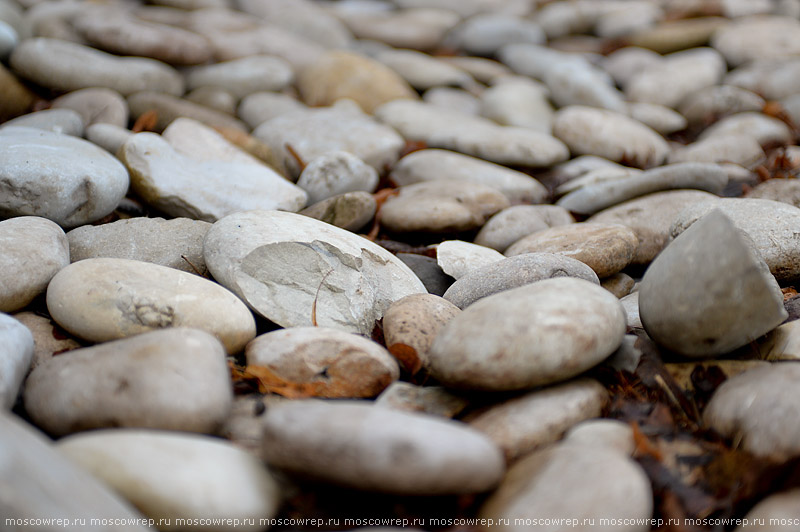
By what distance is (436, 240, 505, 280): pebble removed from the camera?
8.67ft

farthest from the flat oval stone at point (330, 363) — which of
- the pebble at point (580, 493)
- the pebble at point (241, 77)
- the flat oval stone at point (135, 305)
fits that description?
the pebble at point (241, 77)

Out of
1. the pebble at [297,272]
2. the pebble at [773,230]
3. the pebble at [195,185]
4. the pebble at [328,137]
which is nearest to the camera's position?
the pebble at [297,272]

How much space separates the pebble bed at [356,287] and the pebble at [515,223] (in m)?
0.01

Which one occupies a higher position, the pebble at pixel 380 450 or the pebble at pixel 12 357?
the pebble at pixel 380 450

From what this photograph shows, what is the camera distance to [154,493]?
1357 mm

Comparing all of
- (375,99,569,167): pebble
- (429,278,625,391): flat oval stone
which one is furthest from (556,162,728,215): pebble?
(429,278,625,391): flat oval stone

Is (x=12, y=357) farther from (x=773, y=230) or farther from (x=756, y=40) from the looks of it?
(x=756, y=40)

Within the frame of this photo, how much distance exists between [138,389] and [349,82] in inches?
144

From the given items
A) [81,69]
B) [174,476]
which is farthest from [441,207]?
[81,69]

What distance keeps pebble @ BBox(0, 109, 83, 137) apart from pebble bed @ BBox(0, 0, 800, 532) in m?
0.02

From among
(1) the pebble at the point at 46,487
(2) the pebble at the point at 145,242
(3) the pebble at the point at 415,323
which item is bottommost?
(2) the pebble at the point at 145,242

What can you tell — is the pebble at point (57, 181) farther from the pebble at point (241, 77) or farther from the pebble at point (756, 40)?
the pebble at point (756, 40)

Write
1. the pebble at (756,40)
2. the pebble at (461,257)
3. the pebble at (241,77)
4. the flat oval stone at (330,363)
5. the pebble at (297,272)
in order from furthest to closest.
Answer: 1. the pebble at (756,40)
2. the pebble at (241,77)
3. the pebble at (461,257)
4. the pebble at (297,272)
5. the flat oval stone at (330,363)

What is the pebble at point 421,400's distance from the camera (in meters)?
1.77
